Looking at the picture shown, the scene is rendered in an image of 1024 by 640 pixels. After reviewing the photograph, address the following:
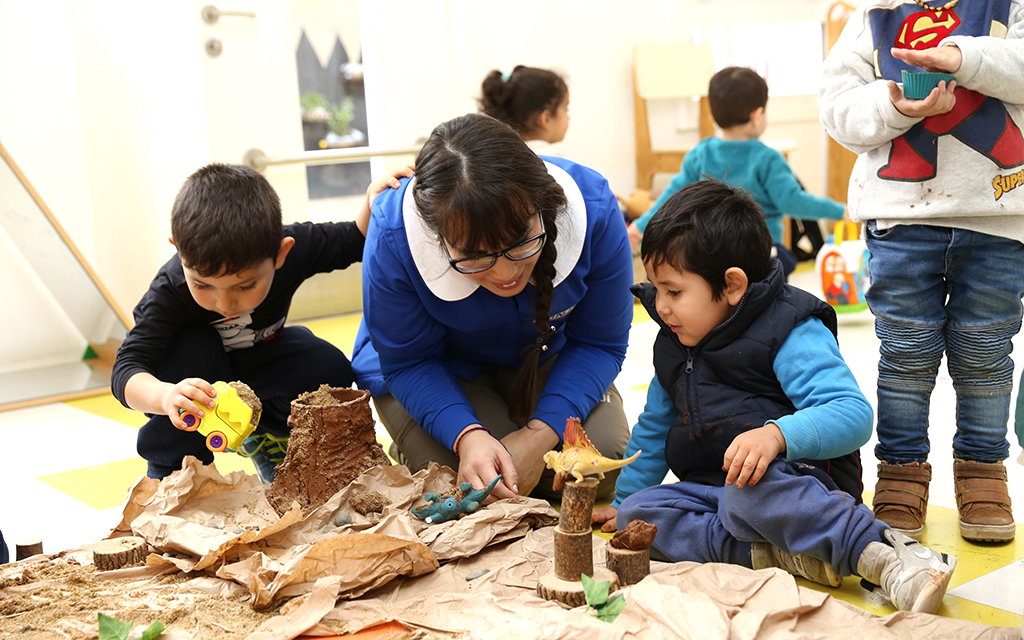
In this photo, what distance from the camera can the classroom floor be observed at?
3.60 ft

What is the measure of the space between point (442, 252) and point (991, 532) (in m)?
0.87

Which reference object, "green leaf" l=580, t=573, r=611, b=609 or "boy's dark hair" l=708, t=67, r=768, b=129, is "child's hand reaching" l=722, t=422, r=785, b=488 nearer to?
"green leaf" l=580, t=573, r=611, b=609

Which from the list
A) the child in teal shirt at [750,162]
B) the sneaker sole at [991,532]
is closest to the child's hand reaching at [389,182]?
the sneaker sole at [991,532]

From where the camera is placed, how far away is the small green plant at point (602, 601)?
0.94m

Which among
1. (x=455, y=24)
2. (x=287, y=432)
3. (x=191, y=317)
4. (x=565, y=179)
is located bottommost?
(x=287, y=432)

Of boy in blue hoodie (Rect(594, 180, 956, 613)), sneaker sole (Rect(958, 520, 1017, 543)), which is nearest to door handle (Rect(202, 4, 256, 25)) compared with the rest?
boy in blue hoodie (Rect(594, 180, 956, 613))

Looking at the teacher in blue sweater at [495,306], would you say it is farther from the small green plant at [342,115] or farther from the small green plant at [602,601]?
the small green plant at [342,115]

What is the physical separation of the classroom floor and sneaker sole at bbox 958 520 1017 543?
0.4 inches

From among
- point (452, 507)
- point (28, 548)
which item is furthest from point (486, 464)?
point (28, 548)

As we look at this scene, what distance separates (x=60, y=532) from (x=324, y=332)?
5.72 ft

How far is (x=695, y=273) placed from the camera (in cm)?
119

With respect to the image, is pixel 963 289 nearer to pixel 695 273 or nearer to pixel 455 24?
pixel 695 273

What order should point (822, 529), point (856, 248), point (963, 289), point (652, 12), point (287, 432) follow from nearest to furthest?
point (822, 529), point (963, 289), point (287, 432), point (856, 248), point (652, 12)

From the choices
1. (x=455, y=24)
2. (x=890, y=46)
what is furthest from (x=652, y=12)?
(x=890, y=46)
